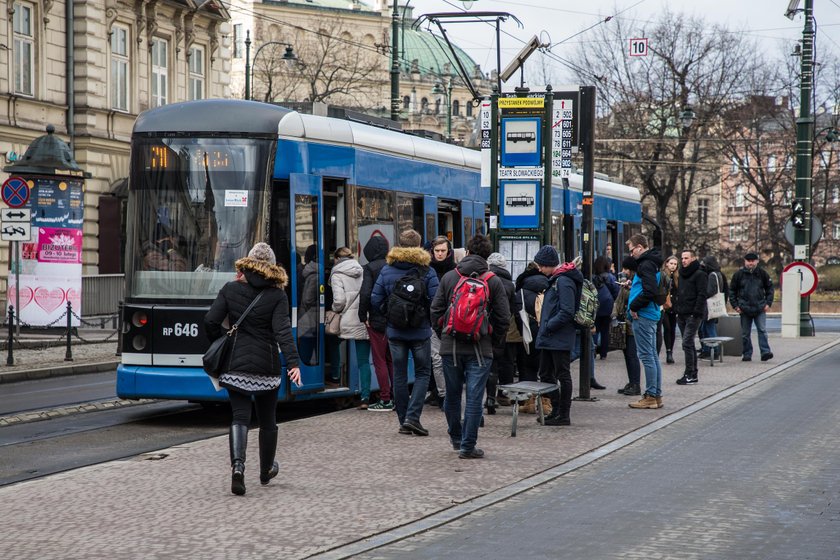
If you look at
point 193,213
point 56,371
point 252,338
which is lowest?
point 56,371

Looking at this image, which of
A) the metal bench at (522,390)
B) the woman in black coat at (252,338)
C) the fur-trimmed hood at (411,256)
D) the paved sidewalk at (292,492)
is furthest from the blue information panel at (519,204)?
the woman in black coat at (252,338)

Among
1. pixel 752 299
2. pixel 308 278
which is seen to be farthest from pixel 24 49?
pixel 308 278

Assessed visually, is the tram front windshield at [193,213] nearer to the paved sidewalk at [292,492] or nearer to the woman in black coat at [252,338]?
the paved sidewalk at [292,492]

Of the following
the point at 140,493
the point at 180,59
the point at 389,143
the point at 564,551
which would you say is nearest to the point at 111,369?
the point at 389,143

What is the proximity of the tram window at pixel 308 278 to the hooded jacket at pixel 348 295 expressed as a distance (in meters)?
0.21

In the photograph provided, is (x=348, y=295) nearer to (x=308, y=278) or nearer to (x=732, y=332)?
(x=308, y=278)

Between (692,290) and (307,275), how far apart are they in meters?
6.93

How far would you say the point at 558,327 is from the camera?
492 inches

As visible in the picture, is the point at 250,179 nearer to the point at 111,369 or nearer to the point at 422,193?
the point at 422,193

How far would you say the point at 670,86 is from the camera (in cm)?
5106

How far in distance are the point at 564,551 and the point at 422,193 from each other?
9731 mm

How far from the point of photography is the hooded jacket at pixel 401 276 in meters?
11.8

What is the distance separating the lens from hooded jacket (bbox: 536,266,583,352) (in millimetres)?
12477

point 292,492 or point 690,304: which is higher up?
point 690,304
